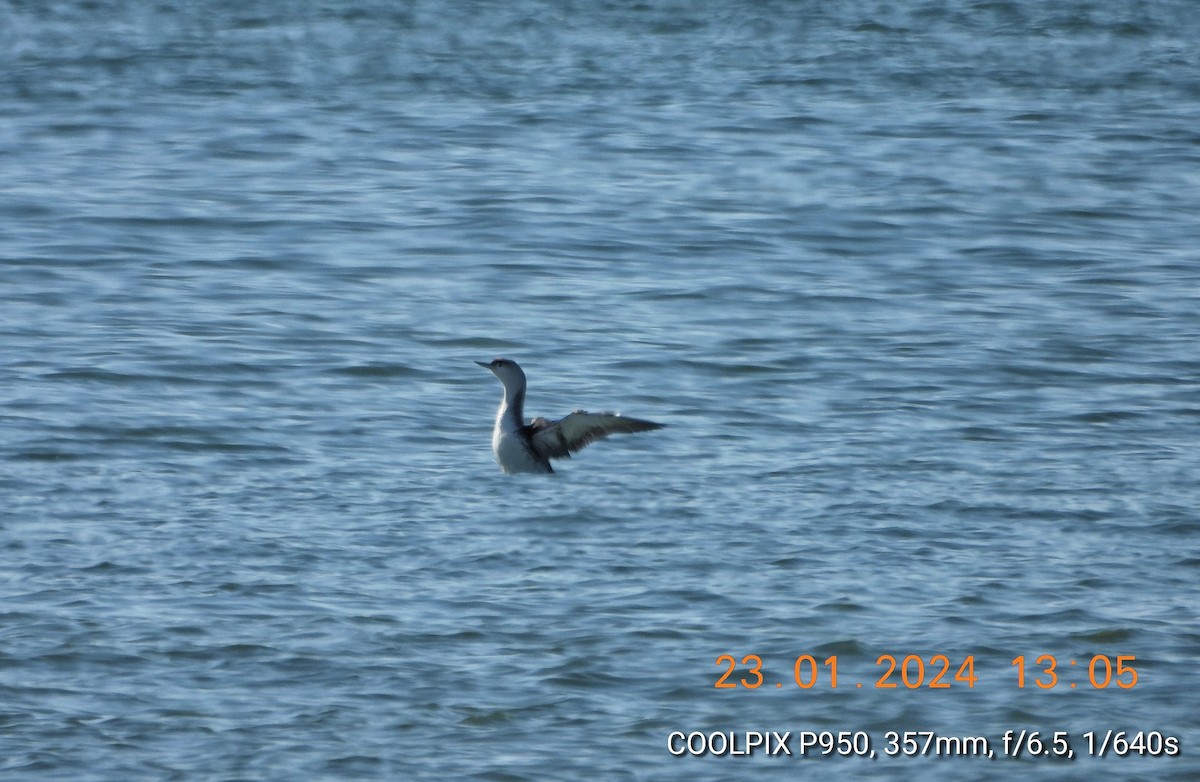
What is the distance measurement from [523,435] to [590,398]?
188cm

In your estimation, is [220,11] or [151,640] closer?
[151,640]

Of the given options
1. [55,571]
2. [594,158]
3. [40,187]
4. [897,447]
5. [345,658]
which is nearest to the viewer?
[345,658]

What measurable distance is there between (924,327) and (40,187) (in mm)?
8703

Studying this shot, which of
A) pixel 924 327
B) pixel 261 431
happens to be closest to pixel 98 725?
pixel 261 431

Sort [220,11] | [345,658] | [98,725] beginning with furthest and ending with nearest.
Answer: [220,11] → [345,658] → [98,725]

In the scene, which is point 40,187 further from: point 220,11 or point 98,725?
point 98,725

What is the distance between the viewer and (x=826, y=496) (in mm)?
9977

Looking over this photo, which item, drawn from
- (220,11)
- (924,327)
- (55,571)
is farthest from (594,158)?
(55,571)
